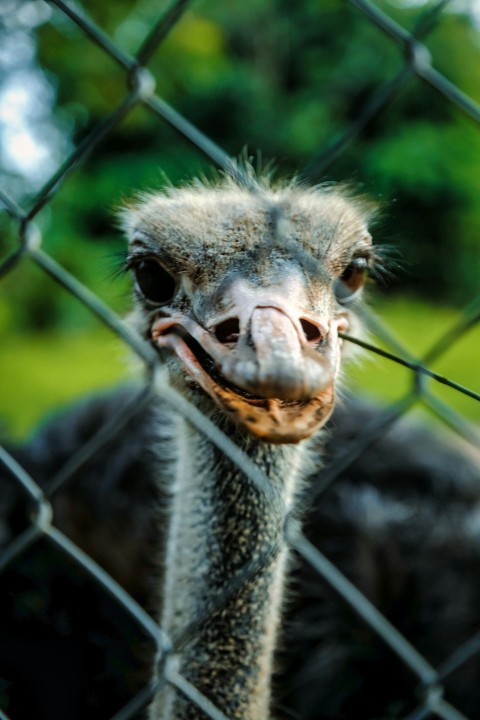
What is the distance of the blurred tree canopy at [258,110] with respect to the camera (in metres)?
4.78

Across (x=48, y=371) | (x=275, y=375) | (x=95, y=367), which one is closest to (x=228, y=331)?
(x=275, y=375)

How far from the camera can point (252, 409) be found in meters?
0.88

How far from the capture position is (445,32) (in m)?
6.84

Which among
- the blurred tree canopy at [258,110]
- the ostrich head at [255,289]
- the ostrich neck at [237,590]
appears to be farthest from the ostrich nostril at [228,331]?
the blurred tree canopy at [258,110]

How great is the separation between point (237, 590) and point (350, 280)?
19.5 inches

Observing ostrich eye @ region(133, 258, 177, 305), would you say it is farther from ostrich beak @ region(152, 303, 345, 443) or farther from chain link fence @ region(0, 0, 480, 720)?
ostrich beak @ region(152, 303, 345, 443)

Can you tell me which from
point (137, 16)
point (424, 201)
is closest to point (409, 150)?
point (424, 201)

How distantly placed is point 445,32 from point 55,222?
3.48 meters

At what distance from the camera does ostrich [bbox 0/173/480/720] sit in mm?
897

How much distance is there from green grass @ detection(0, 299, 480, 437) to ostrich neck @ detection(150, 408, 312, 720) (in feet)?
11.2

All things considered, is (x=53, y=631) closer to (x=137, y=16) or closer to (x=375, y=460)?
(x=375, y=460)

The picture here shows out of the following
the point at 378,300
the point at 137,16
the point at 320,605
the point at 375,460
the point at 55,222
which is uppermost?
the point at 137,16

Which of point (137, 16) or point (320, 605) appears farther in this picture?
point (137, 16)

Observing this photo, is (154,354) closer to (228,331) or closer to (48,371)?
(228,331)
